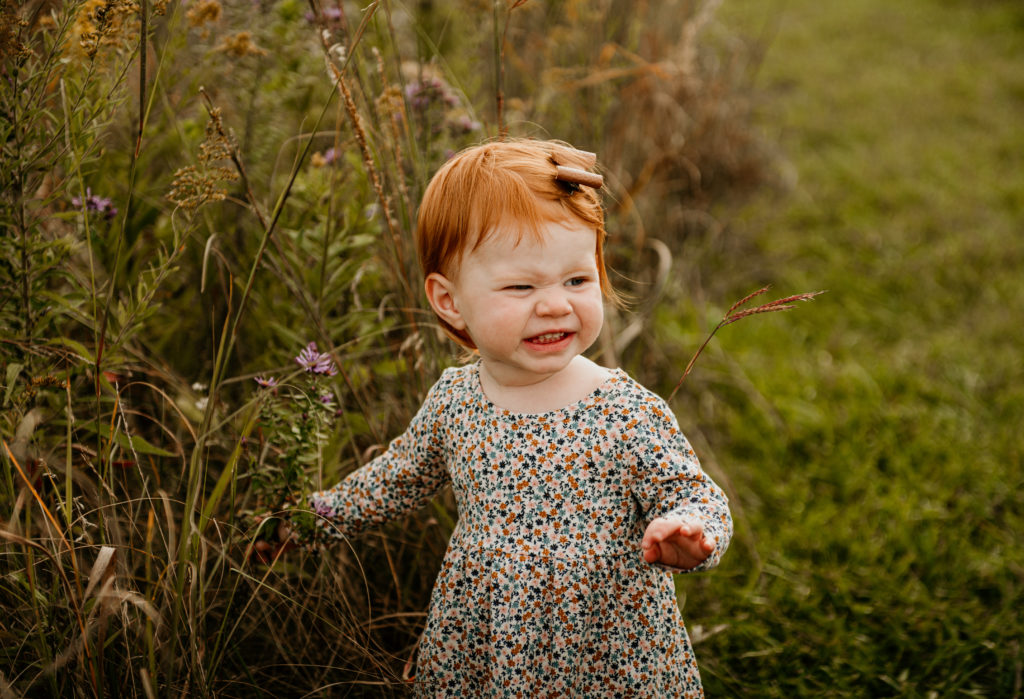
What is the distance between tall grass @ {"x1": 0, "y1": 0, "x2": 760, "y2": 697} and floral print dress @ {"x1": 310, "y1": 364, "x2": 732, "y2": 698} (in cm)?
27

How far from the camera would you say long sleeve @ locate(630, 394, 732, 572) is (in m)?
1.35

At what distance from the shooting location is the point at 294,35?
2.36 meters

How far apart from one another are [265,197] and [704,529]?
1586 millimetres

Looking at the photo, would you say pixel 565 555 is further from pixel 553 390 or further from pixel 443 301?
pixel 443 301

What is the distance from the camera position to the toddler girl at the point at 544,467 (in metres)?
1.37

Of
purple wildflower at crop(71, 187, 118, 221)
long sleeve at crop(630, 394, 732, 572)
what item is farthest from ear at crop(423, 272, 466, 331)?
purple wildflower at crop(71, 187, 118, 221)

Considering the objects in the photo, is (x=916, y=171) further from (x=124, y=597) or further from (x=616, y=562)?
(x=124, y=597)

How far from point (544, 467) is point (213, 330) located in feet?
2.02

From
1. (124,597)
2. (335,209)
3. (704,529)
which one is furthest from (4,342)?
(704,529)

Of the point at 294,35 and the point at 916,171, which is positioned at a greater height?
the point at 294,35

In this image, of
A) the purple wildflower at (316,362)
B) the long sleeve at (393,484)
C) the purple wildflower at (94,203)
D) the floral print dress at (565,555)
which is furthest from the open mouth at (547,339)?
the purple wildflower at (94,203)

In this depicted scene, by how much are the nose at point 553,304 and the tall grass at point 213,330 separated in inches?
17.8

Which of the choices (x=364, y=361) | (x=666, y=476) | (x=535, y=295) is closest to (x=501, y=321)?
(x=535, y=295)

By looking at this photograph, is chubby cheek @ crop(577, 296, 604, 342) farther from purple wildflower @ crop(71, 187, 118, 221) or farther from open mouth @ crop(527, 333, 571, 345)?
purple wildflower @ crop(71, 187, 118, 221)
